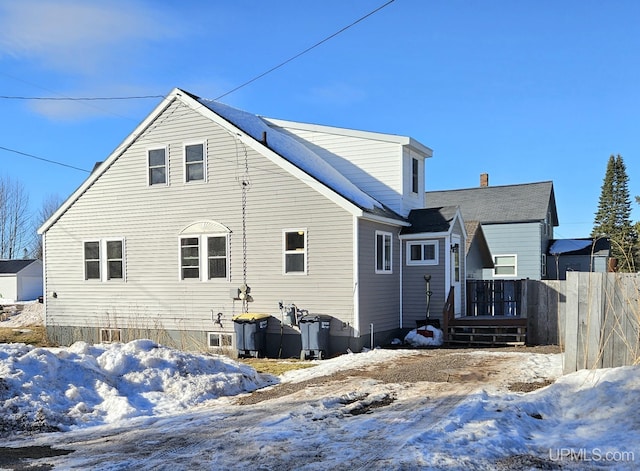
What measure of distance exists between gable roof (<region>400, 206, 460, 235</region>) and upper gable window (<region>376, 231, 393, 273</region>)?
0.85 meters

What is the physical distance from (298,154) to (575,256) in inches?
753

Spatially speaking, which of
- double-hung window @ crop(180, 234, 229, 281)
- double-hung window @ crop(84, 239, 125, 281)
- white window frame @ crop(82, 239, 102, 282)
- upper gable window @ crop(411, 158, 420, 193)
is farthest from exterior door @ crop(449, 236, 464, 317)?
white window frame @ crop(82, 239, 102, 282)

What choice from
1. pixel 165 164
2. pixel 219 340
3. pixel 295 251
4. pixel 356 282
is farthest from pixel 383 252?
pixel 165 164

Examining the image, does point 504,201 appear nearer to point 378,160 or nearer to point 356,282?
point 378,160

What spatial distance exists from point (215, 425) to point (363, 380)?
339 cm

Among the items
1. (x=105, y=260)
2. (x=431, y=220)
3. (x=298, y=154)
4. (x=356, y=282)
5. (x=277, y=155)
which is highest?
(x=298, y=154)

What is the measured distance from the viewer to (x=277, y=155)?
615 inches

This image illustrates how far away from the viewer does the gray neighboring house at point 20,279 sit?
46.6m

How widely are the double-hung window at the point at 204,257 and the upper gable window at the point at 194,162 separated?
6.03ft

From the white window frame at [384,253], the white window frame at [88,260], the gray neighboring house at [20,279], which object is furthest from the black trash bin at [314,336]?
the gray neighboring house at [20,279]

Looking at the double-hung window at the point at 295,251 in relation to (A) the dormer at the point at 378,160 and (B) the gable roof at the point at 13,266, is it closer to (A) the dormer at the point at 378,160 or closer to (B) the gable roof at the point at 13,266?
(A) the dormer at the point at 378,160

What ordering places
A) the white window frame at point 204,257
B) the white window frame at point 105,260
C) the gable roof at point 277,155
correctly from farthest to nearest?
1. the white window frame at point 105,260
2. the white window frame at point 204,257
3. the gable roof at point 277,155

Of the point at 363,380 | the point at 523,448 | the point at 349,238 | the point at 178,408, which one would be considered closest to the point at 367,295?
the point at 349,238

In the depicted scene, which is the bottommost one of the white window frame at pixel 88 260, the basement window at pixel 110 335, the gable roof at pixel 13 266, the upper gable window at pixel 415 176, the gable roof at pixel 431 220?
the basement window at pixel 110 335
